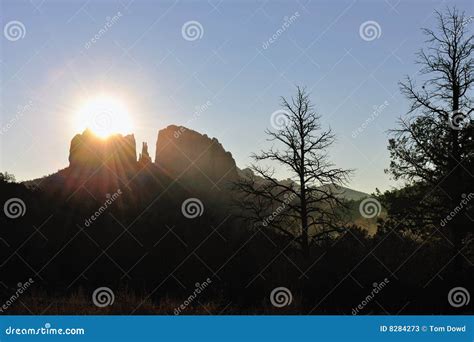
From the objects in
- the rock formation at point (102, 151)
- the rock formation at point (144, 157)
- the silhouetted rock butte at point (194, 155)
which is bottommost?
the rock formation at point (102, 151)

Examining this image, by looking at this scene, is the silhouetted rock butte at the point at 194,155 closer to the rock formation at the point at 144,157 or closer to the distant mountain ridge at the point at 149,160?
the distant mountain ridge at the point at 149,160

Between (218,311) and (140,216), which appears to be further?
(140,216)

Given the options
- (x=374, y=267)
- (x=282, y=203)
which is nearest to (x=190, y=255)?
(x=282, y=203)

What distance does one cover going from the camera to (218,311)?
31.5 feet

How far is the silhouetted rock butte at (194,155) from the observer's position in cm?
7494

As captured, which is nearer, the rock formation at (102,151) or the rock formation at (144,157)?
the rock formation at (102,151)

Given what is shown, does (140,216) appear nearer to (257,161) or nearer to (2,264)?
(2,264)

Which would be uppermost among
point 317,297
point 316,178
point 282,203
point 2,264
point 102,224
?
point 316,178

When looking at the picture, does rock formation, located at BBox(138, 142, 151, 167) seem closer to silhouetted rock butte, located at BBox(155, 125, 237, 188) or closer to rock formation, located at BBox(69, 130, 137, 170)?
rock formation, located at BBox(69, 130, 137, 170)

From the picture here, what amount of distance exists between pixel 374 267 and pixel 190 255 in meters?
8.44

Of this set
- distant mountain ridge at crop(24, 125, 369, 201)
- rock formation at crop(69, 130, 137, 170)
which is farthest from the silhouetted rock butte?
rock formation at crop(69, 130, 137, 170)

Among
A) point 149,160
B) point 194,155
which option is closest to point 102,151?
point 149,160

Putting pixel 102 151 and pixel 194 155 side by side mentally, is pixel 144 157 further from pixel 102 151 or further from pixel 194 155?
pixel 194 155

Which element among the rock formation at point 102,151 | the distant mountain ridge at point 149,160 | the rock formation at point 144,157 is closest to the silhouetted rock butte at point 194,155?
the distant mountain ridge at point 149,160
